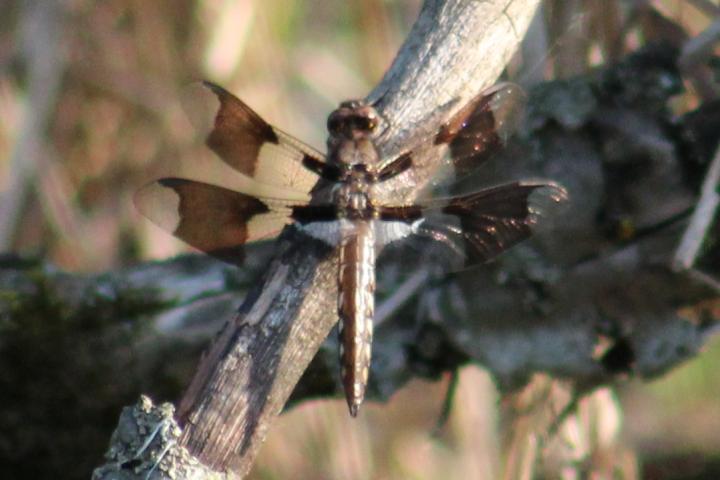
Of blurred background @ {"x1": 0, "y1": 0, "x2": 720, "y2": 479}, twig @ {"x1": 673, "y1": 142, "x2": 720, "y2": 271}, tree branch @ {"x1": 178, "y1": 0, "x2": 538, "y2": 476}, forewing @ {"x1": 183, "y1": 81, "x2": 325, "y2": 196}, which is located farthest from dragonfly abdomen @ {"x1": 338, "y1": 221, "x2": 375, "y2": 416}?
blurred background @ {"x1": 0, "y1": 0, "x2": 720, "y2": 479}

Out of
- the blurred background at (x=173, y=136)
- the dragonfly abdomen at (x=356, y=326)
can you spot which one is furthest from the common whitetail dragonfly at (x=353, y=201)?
the blurred background at (x=173, y=136)

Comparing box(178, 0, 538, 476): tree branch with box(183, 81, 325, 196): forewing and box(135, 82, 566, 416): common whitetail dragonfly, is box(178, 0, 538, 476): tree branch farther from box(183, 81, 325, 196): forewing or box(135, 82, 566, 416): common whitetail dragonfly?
box(183, 81, 325, 196): forewing

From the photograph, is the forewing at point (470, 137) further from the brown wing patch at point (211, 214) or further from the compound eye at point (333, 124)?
the brown wing patch at point (211, 214)

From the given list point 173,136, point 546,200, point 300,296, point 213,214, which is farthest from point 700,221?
point 173,136

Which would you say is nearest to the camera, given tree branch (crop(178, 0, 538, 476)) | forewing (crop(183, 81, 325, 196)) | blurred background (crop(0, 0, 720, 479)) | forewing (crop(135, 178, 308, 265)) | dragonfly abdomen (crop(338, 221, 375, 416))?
tree branch (crop(178, 0, 538, 476))

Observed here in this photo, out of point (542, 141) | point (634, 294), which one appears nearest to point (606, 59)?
point (542, 141)

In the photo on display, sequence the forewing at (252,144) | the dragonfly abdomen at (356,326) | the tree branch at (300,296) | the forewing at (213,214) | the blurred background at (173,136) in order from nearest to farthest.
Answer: the tree branch at (300,296), the dragonfly abdomen at (356,326), the forewing at (213,214), the forewing at (252,144), the blurred background at (173,136)
